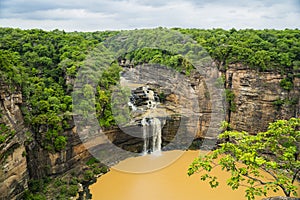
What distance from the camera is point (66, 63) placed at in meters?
15.1

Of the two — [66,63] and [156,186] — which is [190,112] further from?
[66,63]

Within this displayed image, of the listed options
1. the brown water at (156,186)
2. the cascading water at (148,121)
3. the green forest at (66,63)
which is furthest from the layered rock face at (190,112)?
the brown water at (156,186)

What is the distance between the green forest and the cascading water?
6.06 ft

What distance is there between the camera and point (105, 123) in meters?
14.0

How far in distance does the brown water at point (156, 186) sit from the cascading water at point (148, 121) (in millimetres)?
1692

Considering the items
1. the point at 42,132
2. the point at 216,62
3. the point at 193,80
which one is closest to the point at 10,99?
the point at 42,132

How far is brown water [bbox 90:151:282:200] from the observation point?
11.7 metres

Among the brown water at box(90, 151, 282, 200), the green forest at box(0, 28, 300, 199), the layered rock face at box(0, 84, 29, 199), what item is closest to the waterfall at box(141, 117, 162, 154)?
the brown water at box(90, 151, 282, 200)

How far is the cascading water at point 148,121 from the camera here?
15.9m

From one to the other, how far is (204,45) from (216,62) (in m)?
1.66

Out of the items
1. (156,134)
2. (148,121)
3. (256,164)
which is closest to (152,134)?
(156,134)

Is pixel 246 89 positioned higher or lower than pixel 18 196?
higher

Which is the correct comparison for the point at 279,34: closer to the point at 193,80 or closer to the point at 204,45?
the point at 204,45

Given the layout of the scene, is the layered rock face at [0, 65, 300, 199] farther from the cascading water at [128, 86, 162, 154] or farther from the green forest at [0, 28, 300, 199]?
the green forest at [0, 28, 300, 199]
